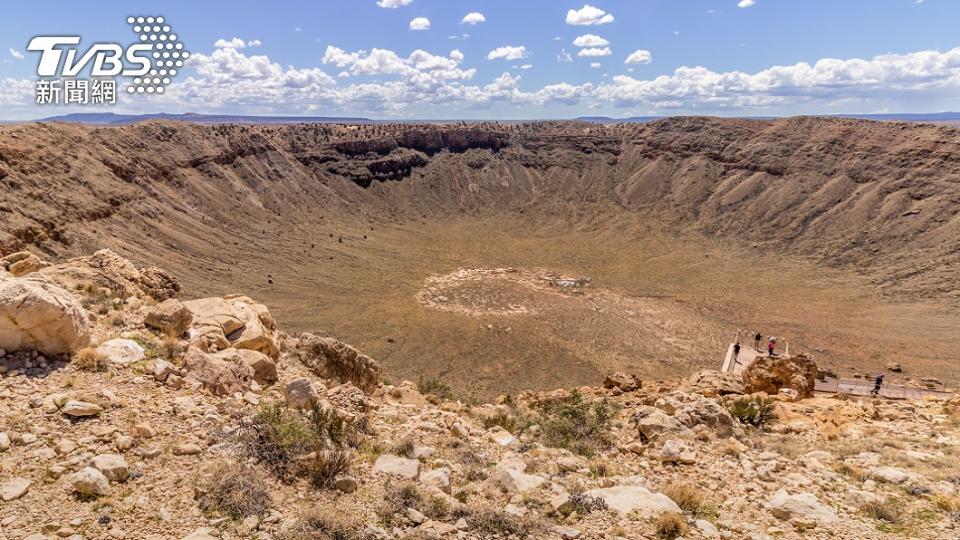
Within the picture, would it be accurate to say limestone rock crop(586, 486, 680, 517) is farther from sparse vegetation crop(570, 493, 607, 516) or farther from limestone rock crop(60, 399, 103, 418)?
limestone rock crop(60, 399, 103, 418)

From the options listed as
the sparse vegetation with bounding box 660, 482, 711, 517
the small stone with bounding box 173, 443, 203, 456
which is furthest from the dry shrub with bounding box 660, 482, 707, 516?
the small stone with bounding box 173, 443, 203, 456

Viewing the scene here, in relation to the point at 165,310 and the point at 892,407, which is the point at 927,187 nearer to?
the point at 892,407

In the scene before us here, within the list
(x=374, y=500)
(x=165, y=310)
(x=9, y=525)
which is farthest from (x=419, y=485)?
(x=165, y=310)

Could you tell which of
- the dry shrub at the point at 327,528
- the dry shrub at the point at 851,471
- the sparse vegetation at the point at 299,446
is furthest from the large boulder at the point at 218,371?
the dry shrub at the point at 851,471

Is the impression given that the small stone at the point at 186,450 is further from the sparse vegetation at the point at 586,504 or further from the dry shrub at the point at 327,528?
the sparse vegetation at the point at 586,504

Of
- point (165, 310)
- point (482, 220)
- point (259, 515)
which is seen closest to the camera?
point (259, 515)

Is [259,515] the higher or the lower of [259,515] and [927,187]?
the lower
